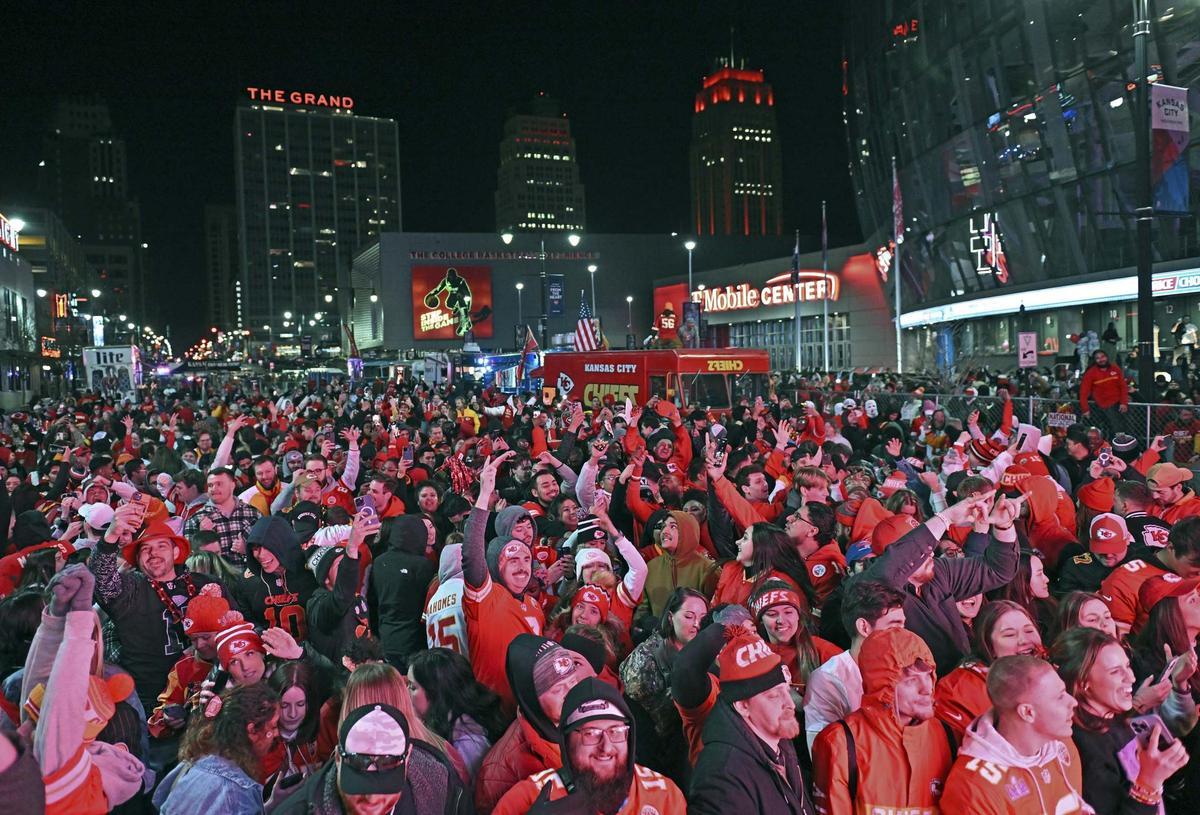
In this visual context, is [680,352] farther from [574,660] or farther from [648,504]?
[574,660]

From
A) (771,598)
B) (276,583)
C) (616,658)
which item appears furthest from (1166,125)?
(276,583)

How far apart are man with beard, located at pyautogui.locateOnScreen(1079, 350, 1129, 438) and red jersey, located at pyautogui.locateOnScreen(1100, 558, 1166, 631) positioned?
10.5m

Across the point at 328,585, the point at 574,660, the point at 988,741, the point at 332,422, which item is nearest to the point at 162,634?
the point at 328,585

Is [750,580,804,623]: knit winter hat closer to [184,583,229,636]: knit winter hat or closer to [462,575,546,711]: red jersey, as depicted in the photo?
[462,575,546,711]: red jersey

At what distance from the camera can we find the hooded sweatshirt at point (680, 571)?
247 inches

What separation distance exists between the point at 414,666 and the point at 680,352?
20.0 metres

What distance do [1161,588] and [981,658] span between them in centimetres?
132

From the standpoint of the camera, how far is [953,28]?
36.3 m

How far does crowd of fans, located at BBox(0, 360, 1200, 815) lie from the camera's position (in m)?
3.22

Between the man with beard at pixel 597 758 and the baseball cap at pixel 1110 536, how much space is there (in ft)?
13.3

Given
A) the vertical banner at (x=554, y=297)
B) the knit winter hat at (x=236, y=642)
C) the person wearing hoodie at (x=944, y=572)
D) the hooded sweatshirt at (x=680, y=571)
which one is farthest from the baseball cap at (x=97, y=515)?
the vertical banner at (x=554, y=297)

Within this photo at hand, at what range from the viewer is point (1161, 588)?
4863mm

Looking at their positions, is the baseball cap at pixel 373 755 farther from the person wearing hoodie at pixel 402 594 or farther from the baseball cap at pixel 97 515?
the baseball cap at pixel 97 515

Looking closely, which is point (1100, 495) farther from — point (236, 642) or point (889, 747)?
point (236, 642)
